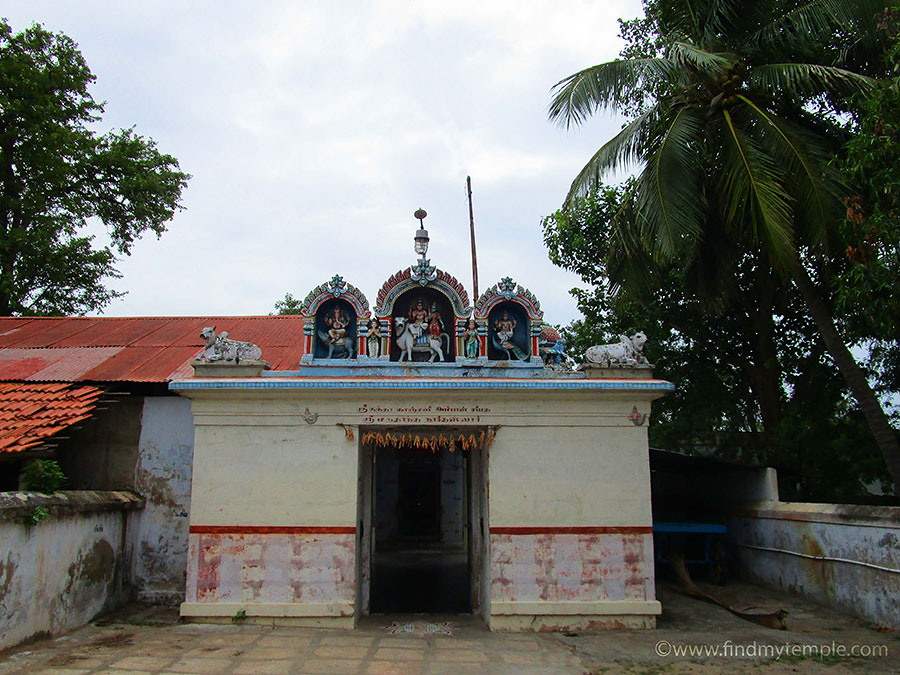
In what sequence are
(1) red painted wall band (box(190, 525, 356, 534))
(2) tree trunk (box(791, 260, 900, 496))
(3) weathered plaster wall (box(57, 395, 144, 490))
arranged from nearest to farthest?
(1) red painted wall band (box(190, 525, 356, 534)) < (2) tree trunk (box(791, 260, 900, 496)) < (3) weathered plaster wall (box(57, 395, 144, 490))

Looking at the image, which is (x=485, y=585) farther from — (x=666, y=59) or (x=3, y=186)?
(x=3, y=186)

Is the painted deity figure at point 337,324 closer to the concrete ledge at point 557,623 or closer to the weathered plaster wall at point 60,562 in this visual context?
the weathered plaster wall at point 60,562

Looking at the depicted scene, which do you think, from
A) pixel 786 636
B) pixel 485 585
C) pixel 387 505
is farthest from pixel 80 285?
pixel 786 636

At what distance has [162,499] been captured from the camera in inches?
402

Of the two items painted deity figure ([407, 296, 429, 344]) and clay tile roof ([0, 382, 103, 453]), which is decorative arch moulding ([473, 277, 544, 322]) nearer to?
painted deity figure ([407, 296, 429, 344])

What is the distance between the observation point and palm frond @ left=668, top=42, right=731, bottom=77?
9180 millimetres

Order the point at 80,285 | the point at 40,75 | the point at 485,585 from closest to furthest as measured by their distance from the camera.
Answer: the point at 485,585, the point at 40,75, the point at 80,285

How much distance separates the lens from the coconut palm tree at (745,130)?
9.23 meters

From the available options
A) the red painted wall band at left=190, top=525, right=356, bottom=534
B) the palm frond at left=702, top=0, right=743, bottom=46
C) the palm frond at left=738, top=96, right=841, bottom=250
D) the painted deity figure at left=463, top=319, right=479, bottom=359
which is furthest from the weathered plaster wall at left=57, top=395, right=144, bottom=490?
the palm frond at left=702, top=0, right=743, bottom=46

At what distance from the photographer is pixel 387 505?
19.2 m

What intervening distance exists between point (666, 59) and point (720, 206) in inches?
93.5

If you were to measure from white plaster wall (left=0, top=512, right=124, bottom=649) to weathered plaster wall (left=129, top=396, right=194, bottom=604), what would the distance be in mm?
469

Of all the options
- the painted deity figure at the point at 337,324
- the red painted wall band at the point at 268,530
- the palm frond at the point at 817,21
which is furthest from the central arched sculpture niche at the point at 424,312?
the palm frond at the point at 817,21

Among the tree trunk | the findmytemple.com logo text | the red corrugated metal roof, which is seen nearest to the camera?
the findmytemple.com logo text
